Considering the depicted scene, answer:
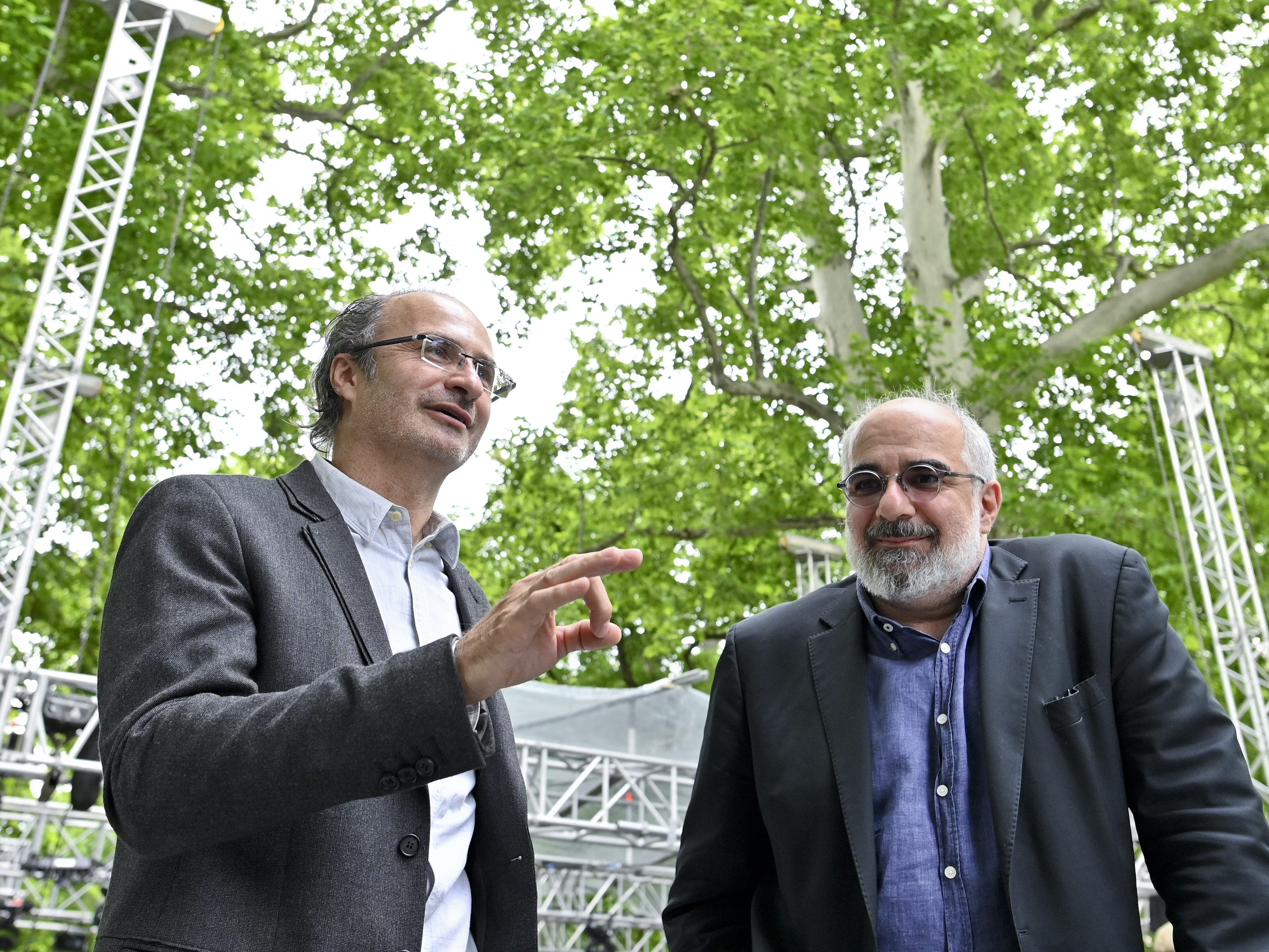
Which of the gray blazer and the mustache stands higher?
the mustache

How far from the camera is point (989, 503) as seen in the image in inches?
104

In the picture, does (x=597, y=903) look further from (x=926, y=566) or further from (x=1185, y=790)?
(x=1185, y=790)

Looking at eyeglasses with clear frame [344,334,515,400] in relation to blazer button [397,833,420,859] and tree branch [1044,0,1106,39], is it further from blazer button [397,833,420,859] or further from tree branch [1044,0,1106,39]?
tree branch [1044,0,1106,39]

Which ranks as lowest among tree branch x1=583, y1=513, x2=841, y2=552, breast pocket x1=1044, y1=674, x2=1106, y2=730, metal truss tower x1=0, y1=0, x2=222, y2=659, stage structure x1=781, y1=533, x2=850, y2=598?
breast pocket x1=1044, y1=674, x2=1106, y2=730

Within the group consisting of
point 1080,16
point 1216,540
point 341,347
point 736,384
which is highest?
point 1080,16

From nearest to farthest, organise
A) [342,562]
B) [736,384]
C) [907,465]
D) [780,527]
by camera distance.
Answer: [342,562] → [907,465] → [736,384] → [780,527]

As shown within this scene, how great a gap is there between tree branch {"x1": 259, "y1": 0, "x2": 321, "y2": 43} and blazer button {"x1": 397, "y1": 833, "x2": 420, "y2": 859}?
11.9 m

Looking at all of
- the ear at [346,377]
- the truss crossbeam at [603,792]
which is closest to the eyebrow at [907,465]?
the ear at [346,377]

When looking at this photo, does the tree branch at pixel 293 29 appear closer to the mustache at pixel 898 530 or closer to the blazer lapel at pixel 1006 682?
the mustache at pixel 898 530

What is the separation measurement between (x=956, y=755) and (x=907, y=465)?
624 mm

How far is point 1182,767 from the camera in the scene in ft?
6.86

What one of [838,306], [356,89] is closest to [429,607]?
[838,306]

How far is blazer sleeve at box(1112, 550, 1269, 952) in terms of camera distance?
1.96 metres

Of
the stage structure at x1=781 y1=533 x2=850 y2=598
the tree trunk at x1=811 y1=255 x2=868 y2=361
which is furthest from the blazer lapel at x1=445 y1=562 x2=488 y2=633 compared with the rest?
the tree trunk at x1=811 y1=255 x2=868 y2=361
